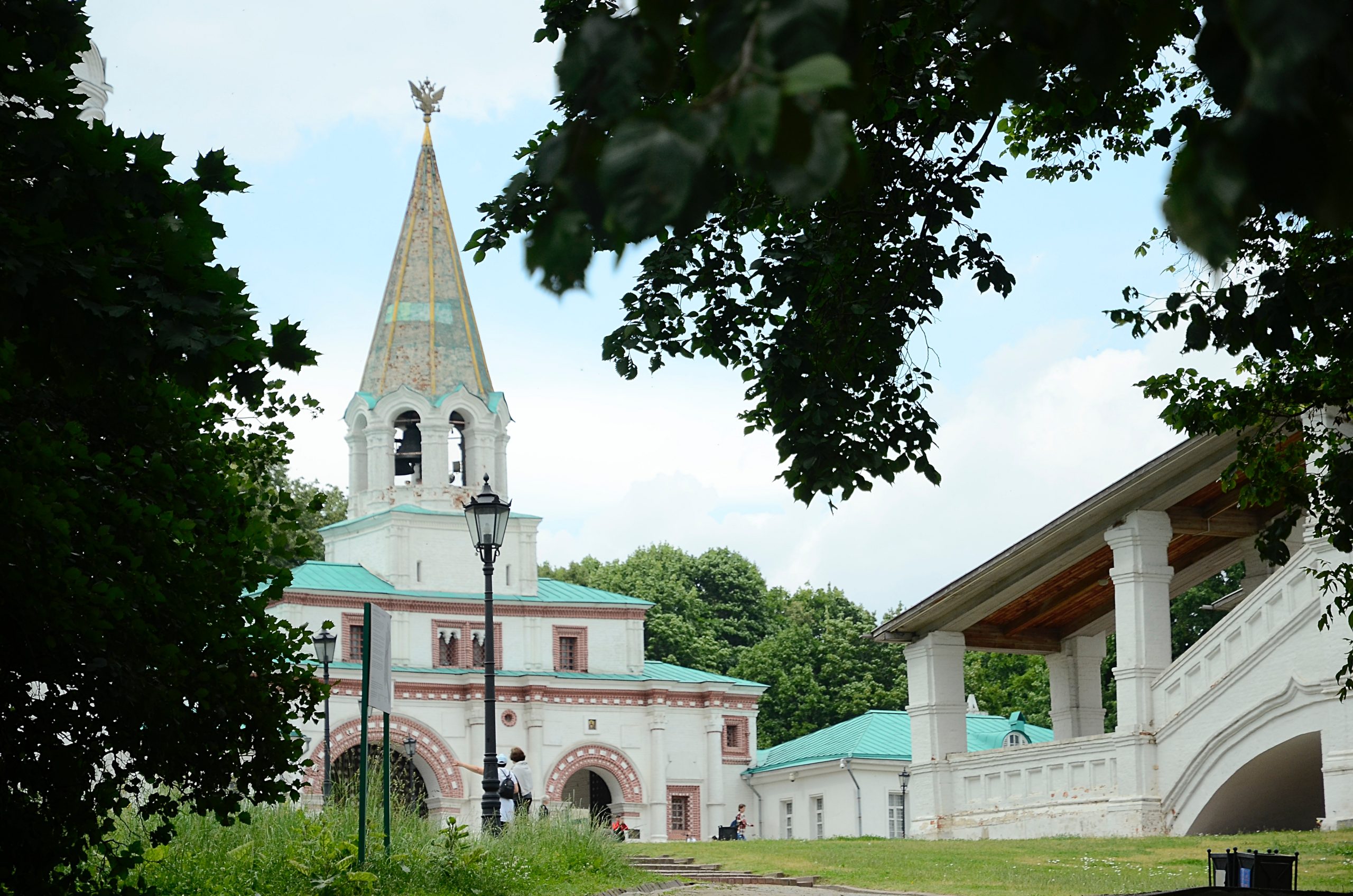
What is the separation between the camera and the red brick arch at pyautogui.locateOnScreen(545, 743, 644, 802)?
158ft

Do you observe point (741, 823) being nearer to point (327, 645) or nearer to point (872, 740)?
point (872, 740)

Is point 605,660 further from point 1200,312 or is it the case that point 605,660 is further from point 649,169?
point 649,169

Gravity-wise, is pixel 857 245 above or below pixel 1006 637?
above

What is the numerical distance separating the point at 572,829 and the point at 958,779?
12.1m

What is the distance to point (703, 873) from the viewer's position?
18375 mm

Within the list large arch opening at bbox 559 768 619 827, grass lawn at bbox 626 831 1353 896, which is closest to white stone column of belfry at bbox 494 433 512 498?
large arch opening at bbox 559 768 619 827

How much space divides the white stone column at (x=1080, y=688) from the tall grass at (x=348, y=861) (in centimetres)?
1667

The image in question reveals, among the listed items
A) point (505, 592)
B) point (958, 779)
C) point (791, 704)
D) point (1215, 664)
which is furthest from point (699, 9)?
point (791, 704)

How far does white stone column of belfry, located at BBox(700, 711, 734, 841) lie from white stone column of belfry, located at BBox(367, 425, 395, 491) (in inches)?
523

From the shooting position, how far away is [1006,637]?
28.3 m

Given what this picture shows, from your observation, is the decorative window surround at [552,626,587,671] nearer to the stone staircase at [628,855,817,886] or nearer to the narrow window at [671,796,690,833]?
the narrow window at [671,796,690,833]

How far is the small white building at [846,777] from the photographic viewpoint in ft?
162

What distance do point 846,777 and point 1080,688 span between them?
2189cm

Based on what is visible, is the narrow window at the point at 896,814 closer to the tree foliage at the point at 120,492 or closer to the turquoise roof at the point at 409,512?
the turquoise roof at the point at 409,512
